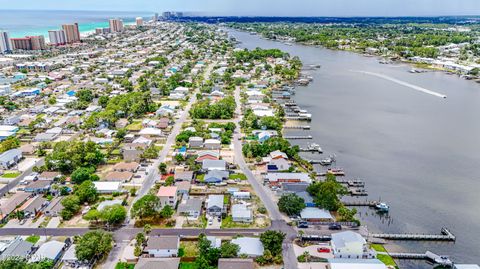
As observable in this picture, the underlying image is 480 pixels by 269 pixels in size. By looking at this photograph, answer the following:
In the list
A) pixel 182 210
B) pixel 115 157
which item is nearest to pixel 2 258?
pixel 182 210

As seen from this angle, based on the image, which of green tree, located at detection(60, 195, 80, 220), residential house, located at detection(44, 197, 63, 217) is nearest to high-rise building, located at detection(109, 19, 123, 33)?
residential house, located at detection(44, 197, 63, 217)

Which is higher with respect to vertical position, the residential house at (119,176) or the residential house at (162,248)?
the residential house at (162,248)

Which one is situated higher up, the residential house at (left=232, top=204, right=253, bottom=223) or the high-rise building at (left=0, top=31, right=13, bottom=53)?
the high-rise building at (left=0, top=31, right=13, bottom=53)

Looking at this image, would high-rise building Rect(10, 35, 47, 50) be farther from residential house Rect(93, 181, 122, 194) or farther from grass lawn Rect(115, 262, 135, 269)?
grass lawn Rect(115, 262, 135, 269)

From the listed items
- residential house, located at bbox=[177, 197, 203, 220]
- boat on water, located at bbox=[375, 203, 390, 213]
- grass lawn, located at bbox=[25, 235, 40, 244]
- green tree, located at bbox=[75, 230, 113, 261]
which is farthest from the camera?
boat on water, located at bbox=[375, 203, 390, 213]

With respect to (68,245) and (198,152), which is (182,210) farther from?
(198,152)

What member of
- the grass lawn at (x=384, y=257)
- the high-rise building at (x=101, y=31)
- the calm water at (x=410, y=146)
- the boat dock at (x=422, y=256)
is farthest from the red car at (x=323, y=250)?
the high-rise building at (x=101, y=31)

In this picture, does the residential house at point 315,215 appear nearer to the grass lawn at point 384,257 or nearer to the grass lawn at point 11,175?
the grass lawn at point 384,257
